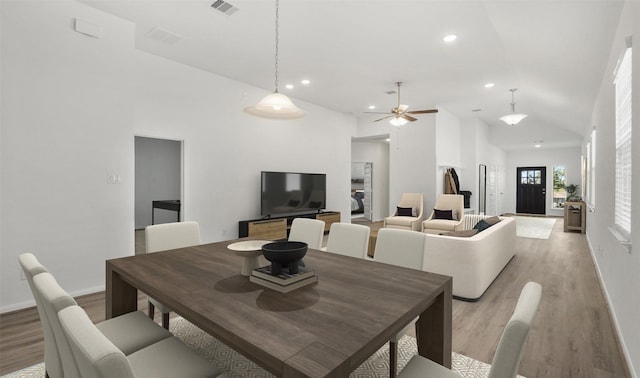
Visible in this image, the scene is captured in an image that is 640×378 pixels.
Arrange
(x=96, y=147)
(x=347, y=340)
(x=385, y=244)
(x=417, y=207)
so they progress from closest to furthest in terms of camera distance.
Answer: (x=347, y=340)
(x=385, y=244)
(x=96, y=147)
(x=417, y=207)

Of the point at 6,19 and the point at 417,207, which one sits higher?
the point at 6,19

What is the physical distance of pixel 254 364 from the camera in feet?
7.14

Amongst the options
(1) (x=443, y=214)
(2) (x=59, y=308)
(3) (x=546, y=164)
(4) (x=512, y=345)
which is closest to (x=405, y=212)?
(1) (x=443, y=214)

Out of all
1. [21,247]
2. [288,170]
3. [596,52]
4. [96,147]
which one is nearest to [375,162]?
[288,170]

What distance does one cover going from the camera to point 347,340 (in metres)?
1.02

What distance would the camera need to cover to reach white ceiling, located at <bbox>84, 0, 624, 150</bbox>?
313 centimetres

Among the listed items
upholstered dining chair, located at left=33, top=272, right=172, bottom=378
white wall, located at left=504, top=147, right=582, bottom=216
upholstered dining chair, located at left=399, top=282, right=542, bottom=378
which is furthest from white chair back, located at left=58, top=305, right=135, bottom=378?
white wall, located at left=504, top=147, right=582, bottom=216

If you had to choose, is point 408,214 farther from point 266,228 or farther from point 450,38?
point 450,38

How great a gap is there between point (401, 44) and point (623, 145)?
8.47 feet

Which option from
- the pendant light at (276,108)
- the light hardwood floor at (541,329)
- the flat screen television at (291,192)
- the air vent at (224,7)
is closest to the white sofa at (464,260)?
the light hardwood floor at (541,329)

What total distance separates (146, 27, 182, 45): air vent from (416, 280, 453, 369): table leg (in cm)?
410

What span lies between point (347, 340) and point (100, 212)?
3527 millimetres

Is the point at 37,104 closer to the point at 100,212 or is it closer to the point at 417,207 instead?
the point at 100,212

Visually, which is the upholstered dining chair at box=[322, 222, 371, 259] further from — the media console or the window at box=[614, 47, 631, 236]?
the media console
